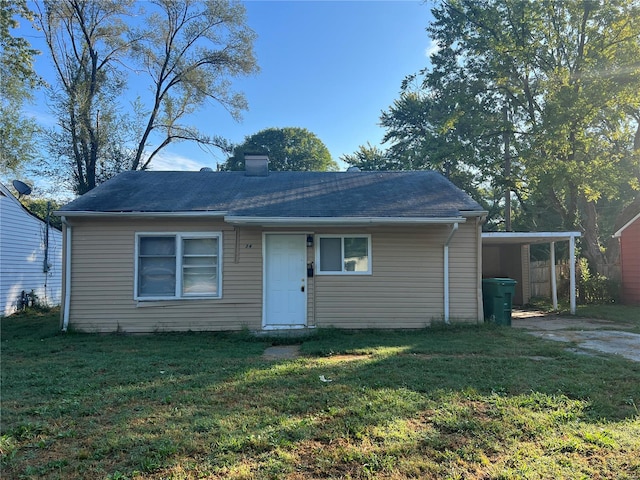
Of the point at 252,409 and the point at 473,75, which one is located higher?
the point at 473,75

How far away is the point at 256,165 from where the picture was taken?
37.4ft

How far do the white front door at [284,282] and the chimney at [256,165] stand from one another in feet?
11.5

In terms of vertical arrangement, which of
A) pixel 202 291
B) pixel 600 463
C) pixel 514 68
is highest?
pixel 514 68

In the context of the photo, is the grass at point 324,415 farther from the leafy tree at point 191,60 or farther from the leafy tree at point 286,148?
the leafy tree at point 286,148

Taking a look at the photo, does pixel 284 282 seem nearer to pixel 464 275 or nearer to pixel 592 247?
pixel 464 275

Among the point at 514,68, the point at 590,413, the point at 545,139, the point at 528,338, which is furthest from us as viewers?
the point at 514,68

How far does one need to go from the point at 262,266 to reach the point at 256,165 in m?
4.13

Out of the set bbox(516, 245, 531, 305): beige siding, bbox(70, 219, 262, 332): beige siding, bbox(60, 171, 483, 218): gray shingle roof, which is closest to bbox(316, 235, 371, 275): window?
bbox(60, 171, 483, 218): gray shingle roof

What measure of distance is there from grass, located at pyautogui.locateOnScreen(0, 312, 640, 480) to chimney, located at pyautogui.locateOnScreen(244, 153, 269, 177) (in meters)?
6.26

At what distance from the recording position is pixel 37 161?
59.7ft

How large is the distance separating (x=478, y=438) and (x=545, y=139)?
48.4ft

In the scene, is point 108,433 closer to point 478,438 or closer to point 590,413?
point 478,438

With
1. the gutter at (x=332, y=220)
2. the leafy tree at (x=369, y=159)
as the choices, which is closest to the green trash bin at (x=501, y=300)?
the gutter at (x=332, y=220)

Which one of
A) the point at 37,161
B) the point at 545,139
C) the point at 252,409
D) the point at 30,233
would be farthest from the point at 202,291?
the point at 37,161
